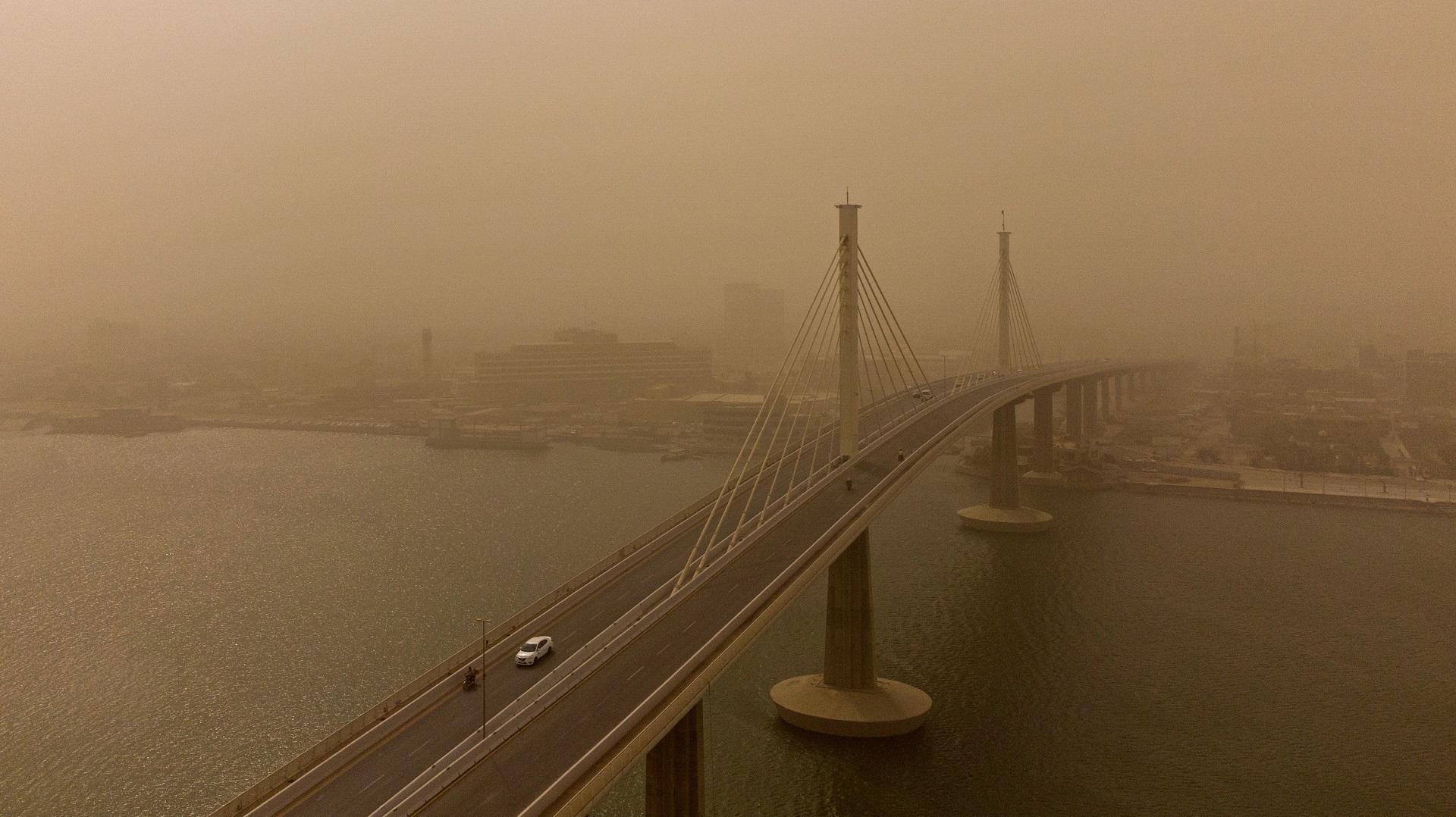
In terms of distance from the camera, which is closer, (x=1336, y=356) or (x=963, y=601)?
(x=963, y=601)

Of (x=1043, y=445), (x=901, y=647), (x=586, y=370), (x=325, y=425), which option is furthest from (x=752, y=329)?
(x=901, y=647)

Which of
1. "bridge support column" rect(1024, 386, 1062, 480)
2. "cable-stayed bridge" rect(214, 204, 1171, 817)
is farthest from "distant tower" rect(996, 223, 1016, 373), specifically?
"cable-stayed bridge" rect(214, 204, 1171, 817)

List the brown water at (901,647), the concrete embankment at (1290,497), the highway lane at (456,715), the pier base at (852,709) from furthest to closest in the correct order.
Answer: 1. the concrete embankment at (1290,497)
2. the pier base at (852,709)
3. the brown water at (901,647)
4. the highway lane at (456,715)

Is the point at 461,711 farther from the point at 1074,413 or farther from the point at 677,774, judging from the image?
the point at 1074,413

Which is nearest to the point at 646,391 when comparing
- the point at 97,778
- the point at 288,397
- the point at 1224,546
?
the point at 288,397

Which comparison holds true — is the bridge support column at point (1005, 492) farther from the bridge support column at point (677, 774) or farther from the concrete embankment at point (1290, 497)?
the bridge support column at point (677, 774)

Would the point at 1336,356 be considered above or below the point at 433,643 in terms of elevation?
above

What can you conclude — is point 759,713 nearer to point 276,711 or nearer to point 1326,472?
point 276,711

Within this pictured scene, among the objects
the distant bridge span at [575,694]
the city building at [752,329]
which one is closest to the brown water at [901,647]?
the distant bridge span at [575,694]

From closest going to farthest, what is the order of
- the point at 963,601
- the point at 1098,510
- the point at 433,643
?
the point at 433,643, the point at 963,601, the point at 1098,510
